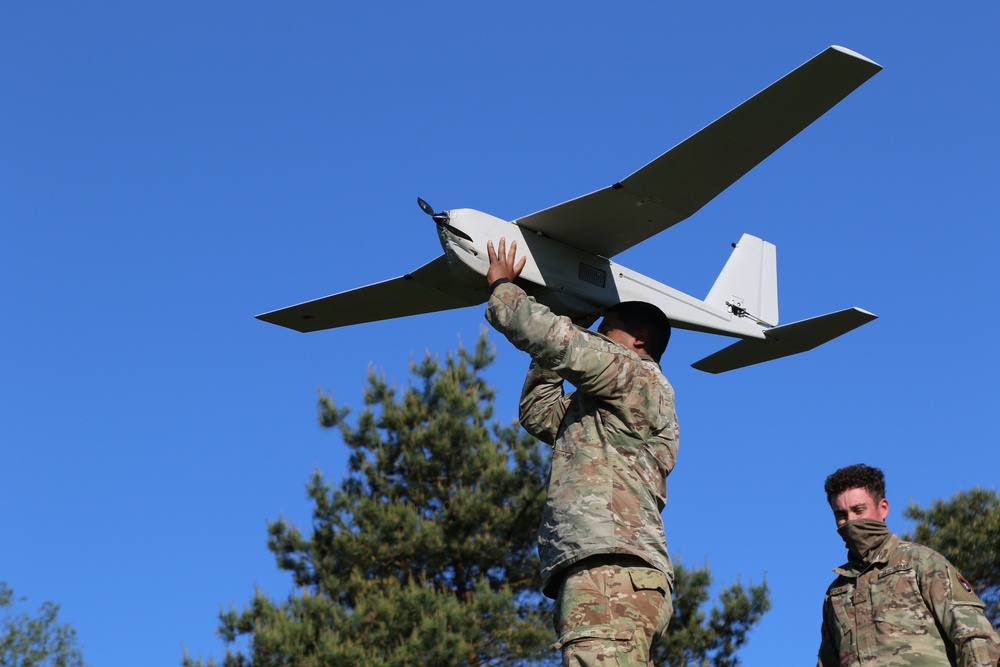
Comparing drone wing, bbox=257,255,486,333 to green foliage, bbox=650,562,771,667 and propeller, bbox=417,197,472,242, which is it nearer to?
propeller, bbox=417,197,472,242

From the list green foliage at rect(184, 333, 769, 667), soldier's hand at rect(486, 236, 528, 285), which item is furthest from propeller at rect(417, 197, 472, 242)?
green foliage at rect(184, 333, 769, 667)

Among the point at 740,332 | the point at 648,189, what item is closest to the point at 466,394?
the point at 740,332

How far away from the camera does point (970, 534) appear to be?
14.5m

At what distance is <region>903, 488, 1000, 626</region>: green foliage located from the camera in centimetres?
1428

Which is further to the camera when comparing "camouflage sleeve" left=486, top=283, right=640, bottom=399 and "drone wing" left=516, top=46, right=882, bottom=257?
"drone wing" left=516, top=46, right=882, bottom=257

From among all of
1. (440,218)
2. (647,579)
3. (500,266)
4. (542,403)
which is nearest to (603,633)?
(647,579)

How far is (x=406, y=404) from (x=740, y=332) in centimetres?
1116

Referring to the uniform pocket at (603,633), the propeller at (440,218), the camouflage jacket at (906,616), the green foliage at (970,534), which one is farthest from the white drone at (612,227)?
the green foliage at (970,534)

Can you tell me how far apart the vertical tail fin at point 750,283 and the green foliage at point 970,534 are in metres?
4.95

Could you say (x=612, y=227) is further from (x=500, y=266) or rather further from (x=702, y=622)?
(x=702, y=622)

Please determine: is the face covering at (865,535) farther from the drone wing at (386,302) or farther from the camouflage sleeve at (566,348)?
the drone wing at (386,302)

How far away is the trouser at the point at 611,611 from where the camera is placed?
3.86 metres

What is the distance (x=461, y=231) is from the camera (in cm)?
612

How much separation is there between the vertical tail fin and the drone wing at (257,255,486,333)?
246cm
